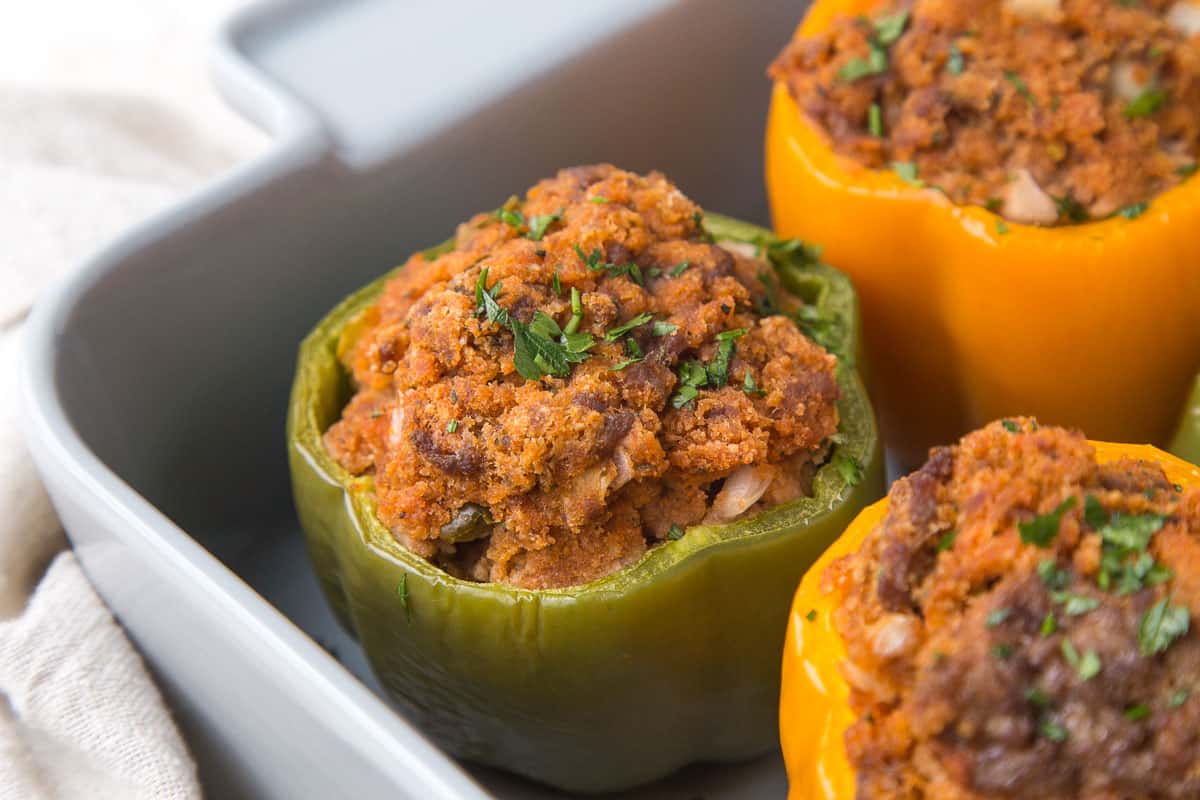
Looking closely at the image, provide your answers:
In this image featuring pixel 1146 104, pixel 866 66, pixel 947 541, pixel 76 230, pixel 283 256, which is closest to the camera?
pixel 947 541

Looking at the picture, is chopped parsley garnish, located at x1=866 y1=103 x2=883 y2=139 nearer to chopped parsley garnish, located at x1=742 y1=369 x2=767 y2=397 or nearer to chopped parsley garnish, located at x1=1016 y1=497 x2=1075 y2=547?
chopped parsley garnish, located at x1=742 y1=369 x2=767 y2=397

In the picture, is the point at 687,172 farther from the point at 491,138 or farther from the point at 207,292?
the point at 207,292

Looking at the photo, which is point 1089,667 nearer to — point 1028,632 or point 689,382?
point 1028,632

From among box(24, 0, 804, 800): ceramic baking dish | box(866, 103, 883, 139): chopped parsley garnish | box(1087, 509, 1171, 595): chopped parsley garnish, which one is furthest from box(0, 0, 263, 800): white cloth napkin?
Answer: box(866, 103, 883, 139): chopped parsley garnish

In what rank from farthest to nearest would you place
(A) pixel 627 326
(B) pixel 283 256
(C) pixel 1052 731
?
1. (B) pixel 283 256
2. (A) pixel 627 326
3. (C) pixel 1052 731

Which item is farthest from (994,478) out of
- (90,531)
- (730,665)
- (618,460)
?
(90,531)

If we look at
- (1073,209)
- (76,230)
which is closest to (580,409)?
(1073,209)

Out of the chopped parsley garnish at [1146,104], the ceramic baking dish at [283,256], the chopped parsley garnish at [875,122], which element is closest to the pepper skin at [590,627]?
the ceramic baking dish at [283,256]
